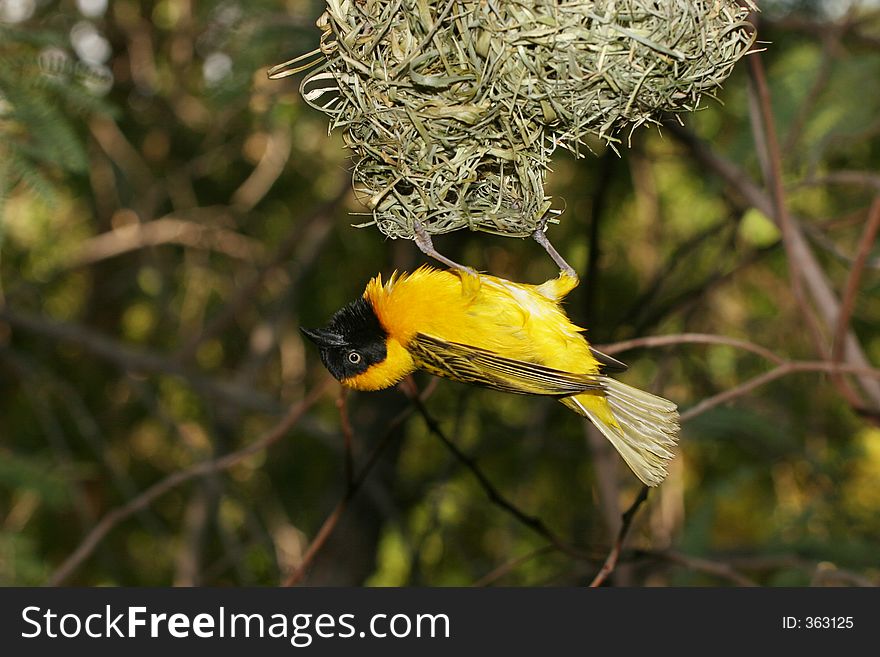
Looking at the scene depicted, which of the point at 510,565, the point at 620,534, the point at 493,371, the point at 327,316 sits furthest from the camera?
the point at 327,316

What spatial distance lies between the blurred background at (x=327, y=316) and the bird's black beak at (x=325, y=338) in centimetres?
148

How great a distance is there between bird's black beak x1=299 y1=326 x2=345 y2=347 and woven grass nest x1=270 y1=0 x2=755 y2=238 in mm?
268

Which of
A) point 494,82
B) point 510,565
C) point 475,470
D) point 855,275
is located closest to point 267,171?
point 510,565

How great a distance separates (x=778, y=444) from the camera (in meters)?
4.34

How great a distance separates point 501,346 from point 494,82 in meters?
0.60

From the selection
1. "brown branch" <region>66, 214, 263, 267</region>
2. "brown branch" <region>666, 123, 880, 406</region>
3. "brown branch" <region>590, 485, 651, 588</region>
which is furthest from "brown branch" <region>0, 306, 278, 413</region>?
"brown branch" <region>590, 485, 651, 588</region>

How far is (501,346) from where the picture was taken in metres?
2.03

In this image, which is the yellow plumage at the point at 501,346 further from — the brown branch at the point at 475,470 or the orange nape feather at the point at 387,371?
the brown branch at the point at 475,470

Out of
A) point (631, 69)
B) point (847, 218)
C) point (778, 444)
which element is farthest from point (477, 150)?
point (778, 444)

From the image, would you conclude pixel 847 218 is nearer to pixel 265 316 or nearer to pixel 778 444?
pixel 778 444

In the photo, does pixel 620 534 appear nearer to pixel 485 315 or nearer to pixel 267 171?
pixel 485 315

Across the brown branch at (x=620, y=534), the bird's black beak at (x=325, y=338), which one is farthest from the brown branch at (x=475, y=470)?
the bird's black beak at (x=325, y=338)

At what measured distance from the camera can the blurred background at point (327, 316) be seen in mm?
3949

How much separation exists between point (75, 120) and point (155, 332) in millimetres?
2020
